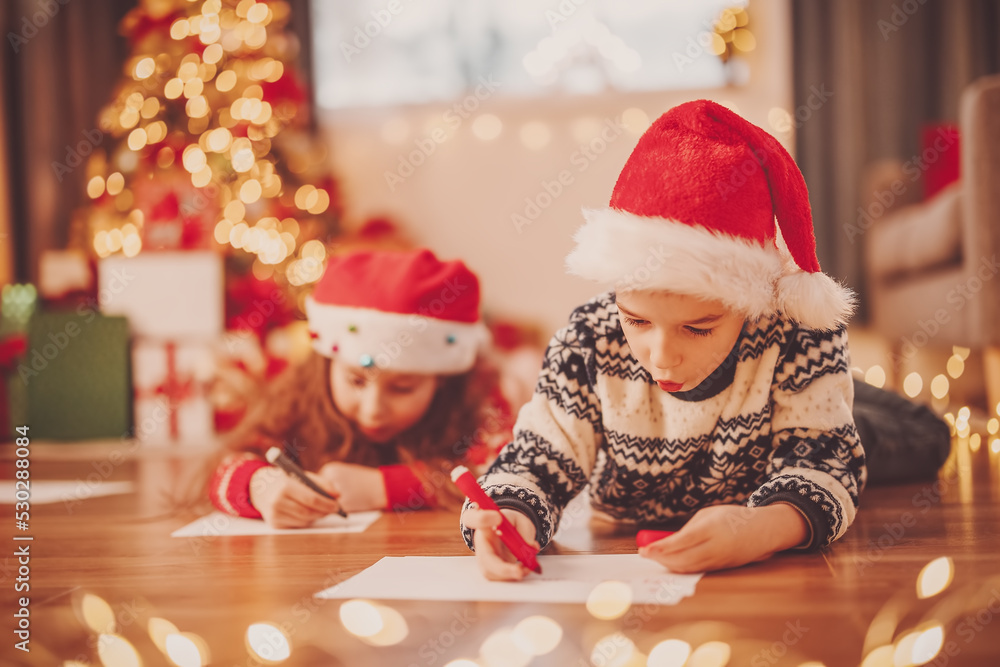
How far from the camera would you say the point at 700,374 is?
0.81 meters

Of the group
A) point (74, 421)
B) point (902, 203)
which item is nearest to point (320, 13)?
point (74, 421)

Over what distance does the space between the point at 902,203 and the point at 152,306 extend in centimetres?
216

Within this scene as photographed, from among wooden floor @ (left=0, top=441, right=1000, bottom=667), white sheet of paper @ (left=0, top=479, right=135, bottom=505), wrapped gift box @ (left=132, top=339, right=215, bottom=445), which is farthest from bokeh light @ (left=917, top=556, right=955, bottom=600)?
wrapped gift box @ (left=132, top=339, right=215, bottom=445)

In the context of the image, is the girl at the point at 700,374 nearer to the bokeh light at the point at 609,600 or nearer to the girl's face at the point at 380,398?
the bokeh light at the point at 609,600

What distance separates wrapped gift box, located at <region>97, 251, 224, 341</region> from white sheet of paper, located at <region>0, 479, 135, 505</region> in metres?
0.76

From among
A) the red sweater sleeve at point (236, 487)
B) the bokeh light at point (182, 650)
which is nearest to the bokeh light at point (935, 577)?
the bokeh light at point (182, 650)

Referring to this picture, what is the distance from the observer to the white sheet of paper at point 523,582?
737mm

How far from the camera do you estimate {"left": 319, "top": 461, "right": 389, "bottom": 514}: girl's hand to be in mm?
1186

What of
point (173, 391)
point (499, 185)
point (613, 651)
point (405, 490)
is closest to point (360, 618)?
point (613, 651)

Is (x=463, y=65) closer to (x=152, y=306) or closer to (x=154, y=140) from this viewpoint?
(x=154, y=140)

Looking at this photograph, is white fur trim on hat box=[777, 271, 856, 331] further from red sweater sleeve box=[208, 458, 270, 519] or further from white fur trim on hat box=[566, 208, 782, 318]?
red sweater sleeve box=[208, 458, 270, 519]

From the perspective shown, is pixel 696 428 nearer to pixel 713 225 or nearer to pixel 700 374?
pixel 700 374

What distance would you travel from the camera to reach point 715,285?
29.4 inches

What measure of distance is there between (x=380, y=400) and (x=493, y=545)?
485 millimetres
